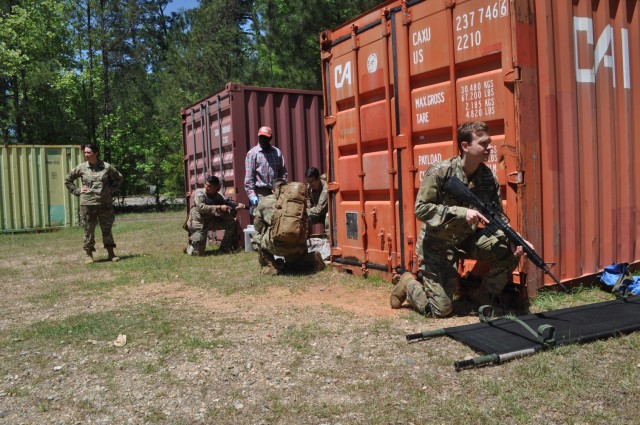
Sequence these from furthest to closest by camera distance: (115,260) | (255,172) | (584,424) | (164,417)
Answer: (115,260) → (255,172) → (164,417) → (584,424)

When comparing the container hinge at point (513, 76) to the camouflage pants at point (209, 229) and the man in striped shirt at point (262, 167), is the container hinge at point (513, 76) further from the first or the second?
the camouflage pants at point (209, 229)

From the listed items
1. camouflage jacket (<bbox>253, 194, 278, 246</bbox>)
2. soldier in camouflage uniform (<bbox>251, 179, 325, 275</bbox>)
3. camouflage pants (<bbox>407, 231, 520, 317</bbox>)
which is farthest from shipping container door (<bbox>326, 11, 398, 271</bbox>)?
camouflage pants (<bbox>407, 231, 520, 317</bbox>)

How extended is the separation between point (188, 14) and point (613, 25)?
92.1 feet

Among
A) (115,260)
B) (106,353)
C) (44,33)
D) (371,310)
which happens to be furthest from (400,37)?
(44,33)

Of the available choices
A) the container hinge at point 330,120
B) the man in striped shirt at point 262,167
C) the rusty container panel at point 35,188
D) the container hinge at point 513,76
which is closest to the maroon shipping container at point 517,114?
the container hinge at point 513,76

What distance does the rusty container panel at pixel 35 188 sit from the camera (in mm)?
15891

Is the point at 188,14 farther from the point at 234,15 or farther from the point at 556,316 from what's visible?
the point at 556,316

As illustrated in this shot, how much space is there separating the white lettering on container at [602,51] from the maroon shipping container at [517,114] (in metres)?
0.01

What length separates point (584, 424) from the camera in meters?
2.49

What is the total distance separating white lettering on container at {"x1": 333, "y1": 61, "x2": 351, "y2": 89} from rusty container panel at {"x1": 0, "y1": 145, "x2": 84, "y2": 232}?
13.0 meters

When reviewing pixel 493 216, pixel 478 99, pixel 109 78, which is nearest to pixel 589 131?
pixel 478 99

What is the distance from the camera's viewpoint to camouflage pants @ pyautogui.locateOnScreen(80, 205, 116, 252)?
28.4 feet

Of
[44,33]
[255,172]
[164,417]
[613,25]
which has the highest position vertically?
[44,33]

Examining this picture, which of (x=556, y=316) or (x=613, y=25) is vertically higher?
(x=613, y=25)
